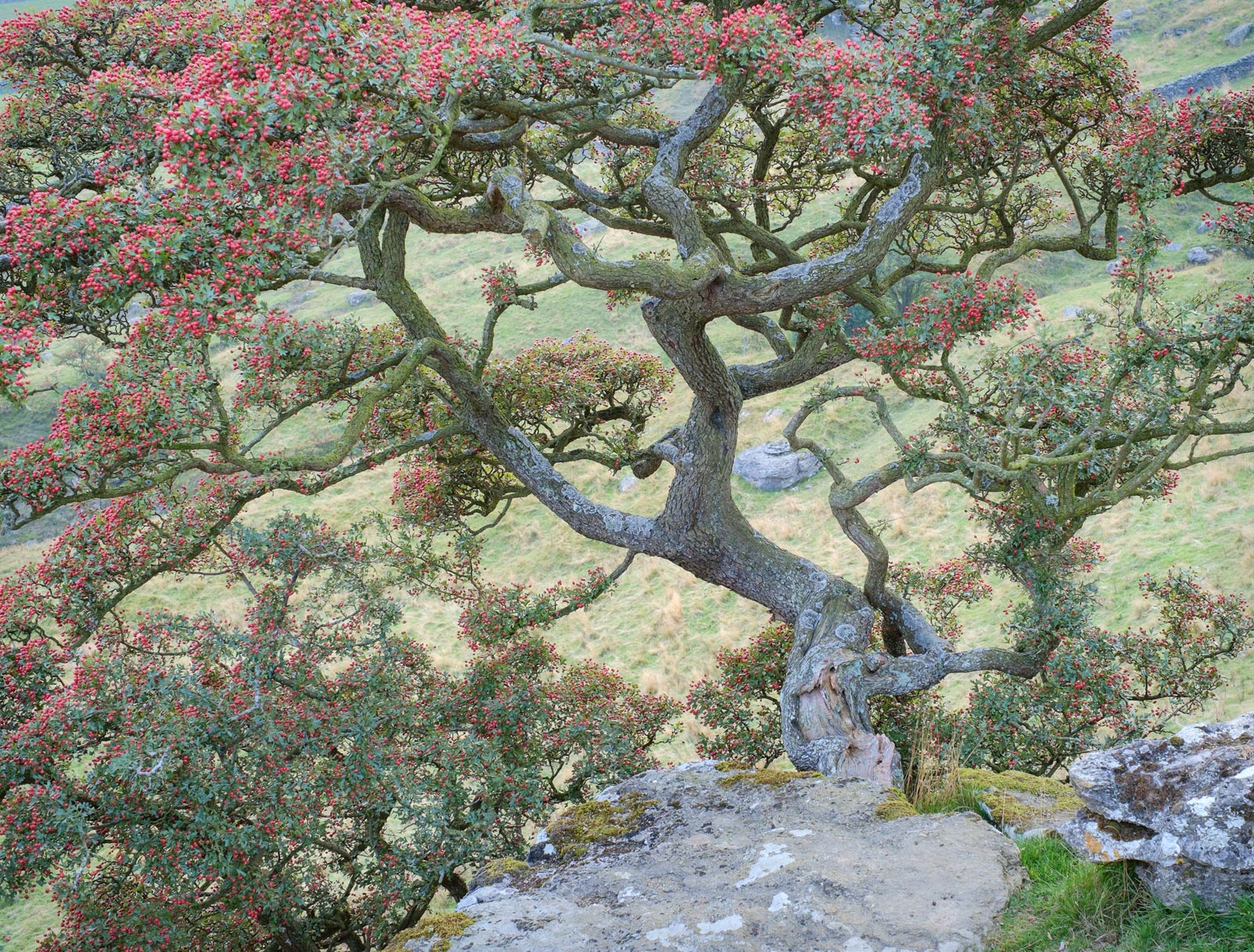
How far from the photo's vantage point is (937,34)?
802 centimetres

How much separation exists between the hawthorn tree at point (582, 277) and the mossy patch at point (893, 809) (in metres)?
1.19

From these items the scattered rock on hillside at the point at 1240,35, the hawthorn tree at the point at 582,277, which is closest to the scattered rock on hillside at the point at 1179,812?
the hawthorn tree at the point at 582,277

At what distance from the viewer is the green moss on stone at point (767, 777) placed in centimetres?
680

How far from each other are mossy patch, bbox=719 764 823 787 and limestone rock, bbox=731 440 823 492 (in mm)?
16311

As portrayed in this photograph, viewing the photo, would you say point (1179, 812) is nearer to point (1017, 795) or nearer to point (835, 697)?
point (1017, 795)

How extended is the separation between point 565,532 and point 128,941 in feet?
52.3

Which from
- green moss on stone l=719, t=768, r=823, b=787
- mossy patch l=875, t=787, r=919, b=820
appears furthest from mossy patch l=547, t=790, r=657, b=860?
mossy patch l=875, t=787, r=919, b=820

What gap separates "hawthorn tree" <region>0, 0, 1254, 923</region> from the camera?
21.4 feet

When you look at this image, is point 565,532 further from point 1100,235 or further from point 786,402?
point 1100,235

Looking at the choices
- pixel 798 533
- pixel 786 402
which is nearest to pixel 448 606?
pixel 798 533

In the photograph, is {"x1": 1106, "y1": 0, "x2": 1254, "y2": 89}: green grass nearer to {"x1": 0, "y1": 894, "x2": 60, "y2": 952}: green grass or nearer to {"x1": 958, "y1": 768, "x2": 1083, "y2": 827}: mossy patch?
{"x1": 958, "y1": 768, "x2": 1083, "y2": 827}: mossy patch

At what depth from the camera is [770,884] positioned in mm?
5219

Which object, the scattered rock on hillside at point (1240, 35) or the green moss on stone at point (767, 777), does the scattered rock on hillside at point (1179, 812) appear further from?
the scattered rock on hillside at point (1240, 35)

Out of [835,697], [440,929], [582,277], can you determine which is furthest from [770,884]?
[582,277]
